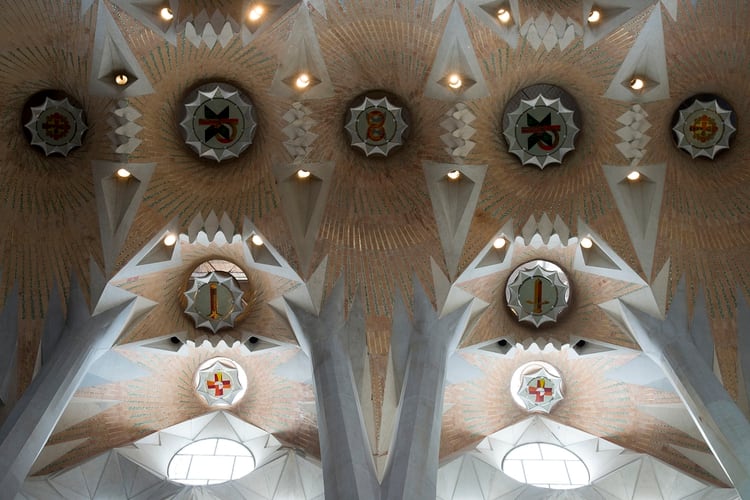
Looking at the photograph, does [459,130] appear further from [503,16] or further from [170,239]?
[170,239]

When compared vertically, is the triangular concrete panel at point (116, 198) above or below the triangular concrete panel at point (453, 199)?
below

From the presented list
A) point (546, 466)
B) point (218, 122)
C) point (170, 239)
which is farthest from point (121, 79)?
point (546, 466)

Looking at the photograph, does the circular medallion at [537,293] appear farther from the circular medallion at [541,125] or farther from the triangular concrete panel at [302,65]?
the triangular concrete panel at [302,65]

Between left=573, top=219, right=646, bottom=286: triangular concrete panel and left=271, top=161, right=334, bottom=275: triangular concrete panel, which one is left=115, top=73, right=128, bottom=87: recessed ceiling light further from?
left=573, top=219, right=646, bottom=286: triangular concrete panel

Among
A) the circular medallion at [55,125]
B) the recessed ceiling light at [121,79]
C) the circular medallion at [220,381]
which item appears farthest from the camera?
the circular medallion at [220,381]

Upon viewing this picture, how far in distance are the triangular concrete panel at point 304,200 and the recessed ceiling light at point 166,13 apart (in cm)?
266

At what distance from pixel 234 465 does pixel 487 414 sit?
403cm

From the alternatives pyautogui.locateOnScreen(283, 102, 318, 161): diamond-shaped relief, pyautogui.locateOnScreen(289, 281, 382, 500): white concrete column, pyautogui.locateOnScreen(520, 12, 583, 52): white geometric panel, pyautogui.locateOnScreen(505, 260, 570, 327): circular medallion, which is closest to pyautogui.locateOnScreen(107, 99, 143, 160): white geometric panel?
pyautogui.locateOnScreen(283, 102, 318, 161): diamond-shaped relief

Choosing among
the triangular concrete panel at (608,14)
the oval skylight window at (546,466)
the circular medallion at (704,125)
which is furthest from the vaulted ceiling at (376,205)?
the oval skylight window at (546,466)

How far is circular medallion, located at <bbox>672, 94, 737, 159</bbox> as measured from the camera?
14.5m

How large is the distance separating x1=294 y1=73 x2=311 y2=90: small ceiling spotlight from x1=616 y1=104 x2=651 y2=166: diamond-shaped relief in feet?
15.5

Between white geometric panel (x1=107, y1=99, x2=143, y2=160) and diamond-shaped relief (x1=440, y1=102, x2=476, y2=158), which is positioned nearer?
white geometric panel (x1=107, y1=99, x2=143, y2=160)

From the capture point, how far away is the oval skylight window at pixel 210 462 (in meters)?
14.5

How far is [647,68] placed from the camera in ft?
46.6
